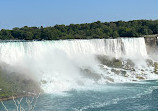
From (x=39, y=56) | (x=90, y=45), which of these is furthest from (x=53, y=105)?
(x=90, y=45)

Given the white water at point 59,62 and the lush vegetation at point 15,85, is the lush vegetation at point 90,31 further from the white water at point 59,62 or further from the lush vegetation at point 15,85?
the lush vegetation at point 15,85

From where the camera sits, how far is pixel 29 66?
29.3 metres

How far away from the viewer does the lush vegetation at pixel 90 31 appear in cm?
5972

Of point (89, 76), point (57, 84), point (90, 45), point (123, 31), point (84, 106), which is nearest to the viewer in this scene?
point (84, 106)

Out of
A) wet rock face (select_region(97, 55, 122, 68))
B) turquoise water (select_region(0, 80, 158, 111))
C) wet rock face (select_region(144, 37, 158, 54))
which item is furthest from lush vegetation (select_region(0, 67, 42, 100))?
wet rock face (select_region(144, 37, 158, 54))

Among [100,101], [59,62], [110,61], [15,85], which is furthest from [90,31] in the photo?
[100,101]

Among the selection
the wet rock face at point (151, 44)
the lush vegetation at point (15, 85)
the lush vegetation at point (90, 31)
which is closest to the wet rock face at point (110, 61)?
the wet rock face at point (151, 44)

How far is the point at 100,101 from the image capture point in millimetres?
20094

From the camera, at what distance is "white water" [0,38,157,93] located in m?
28.2

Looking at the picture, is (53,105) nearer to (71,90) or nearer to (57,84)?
(71,90)

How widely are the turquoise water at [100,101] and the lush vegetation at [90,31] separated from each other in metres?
33.9

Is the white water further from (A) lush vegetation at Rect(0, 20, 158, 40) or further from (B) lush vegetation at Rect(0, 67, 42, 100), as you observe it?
(A) lush vegetation at Rect(0, 20, 158, 40)

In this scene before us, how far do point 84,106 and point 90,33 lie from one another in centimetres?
4417

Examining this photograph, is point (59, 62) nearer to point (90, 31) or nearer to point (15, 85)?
point (15, 85)
